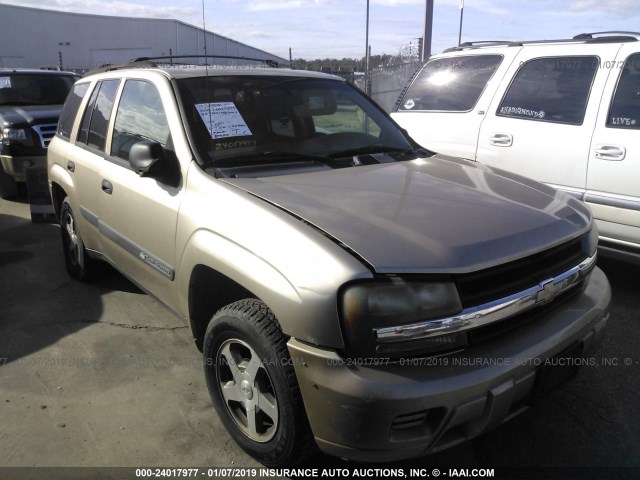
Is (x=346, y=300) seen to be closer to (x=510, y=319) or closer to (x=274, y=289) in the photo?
(x=274, y=289)

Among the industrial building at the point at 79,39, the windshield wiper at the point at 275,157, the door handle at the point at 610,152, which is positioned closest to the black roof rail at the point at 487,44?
the door handle at the point at 610,152

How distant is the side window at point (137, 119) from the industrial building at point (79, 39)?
43218mm

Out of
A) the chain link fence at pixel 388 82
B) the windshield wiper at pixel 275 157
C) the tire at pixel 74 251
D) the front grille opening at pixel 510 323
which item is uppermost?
the chain link fence at pixel 388 82

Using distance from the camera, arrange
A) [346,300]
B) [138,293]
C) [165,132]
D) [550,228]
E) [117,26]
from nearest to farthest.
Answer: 1. [346,300]
2. [550,228]
3. [165,132]
4. [138,293]
5. [117,26]

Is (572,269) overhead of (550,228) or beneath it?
beneath

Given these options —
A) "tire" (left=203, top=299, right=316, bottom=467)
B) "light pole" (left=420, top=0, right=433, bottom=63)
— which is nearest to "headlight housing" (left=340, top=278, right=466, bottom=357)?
"tire" (left=203, top=299, right=316, bottom=467)

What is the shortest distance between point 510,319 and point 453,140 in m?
3.21

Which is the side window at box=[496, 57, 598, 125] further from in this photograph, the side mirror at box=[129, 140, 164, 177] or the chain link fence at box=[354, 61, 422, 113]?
the chain link fence at box=[354, 61, 422, 113]

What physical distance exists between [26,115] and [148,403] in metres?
6.29

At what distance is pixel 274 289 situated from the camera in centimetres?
196

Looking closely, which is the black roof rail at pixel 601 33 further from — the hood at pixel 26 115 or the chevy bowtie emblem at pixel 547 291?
the hood at pixel 26 115

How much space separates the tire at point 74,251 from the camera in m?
4.30

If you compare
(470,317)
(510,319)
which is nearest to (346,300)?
(470,317)

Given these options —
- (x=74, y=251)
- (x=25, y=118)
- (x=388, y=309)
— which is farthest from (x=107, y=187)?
(x=25, y=118)
